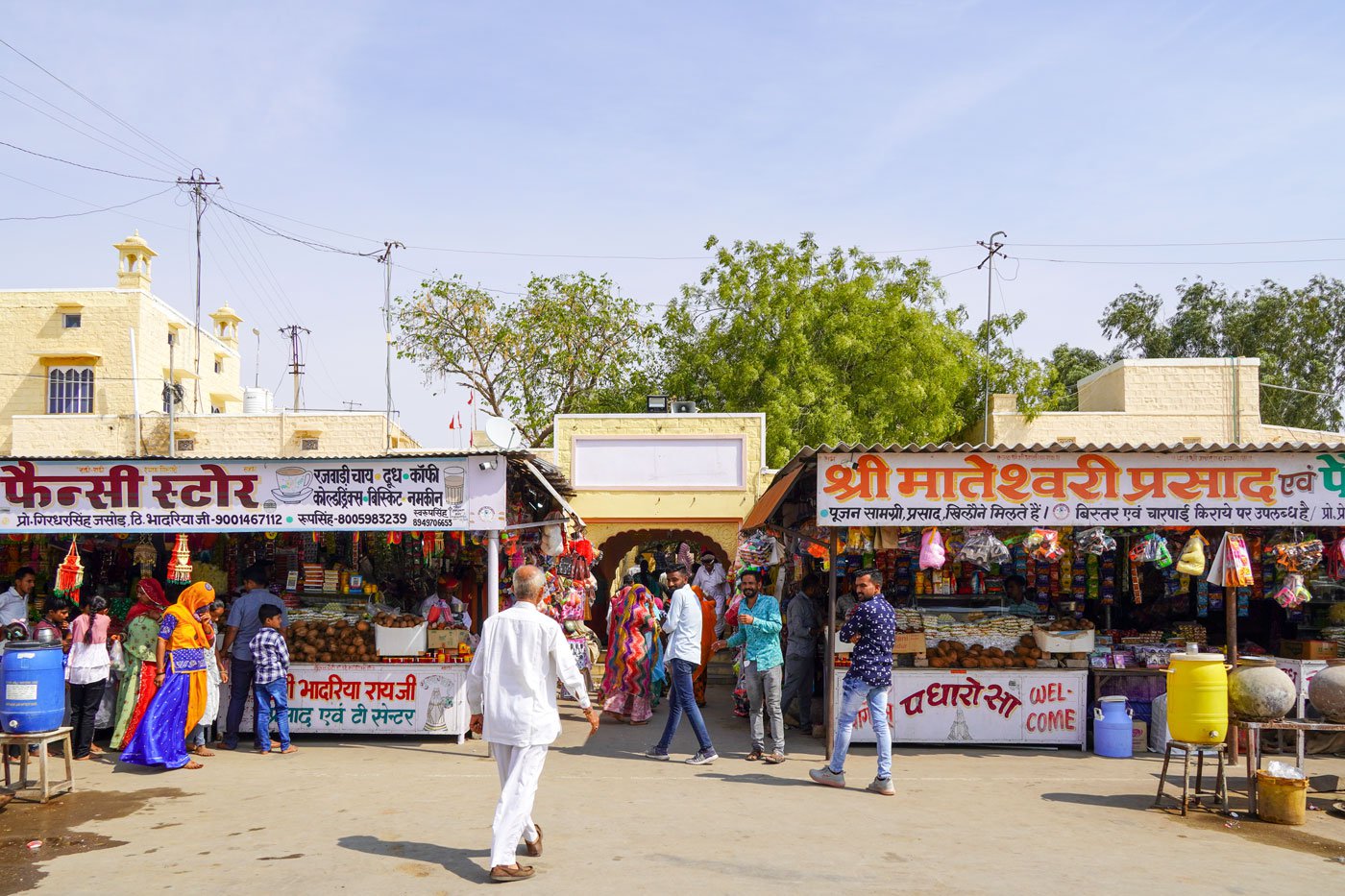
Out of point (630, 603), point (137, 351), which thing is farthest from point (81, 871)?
point (137, 351)

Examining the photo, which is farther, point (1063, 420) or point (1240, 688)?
point (1063, 420)

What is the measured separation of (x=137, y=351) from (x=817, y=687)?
29.2m

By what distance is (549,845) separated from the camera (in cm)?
643

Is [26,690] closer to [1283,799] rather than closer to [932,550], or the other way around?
[932,550]

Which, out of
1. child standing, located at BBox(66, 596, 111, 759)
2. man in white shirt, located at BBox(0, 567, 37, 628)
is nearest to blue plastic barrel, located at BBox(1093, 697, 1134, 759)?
child standing, located at BBox(66, 596, 111, 759)

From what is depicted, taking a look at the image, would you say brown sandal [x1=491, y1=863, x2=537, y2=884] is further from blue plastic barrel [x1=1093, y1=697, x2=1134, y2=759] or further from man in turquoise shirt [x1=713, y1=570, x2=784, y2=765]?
blue plastic barrel [x1=1093, y1=697, x2=1134, y2=759]

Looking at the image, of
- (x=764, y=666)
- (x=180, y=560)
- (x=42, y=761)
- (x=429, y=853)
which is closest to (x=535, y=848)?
(x=429, y=853)

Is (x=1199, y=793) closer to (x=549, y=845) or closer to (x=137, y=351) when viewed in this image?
(x=549, y=845)

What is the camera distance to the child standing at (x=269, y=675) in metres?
9.47

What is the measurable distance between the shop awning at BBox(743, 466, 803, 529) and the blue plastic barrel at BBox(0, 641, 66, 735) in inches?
257

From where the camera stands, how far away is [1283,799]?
7.23m

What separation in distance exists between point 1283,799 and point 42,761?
29.3ft

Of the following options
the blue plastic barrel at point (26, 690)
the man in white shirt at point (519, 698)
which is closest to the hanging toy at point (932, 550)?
the man in white shirt at point (519, 698)

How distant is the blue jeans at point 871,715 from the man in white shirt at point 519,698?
8.95 ft
